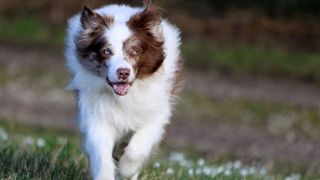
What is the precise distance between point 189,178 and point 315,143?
846 centimetres

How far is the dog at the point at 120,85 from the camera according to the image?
25.3 ft

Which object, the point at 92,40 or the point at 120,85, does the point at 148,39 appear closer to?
the point at 92,40

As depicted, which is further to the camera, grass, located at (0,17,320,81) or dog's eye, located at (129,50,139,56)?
grass, located at (0,17,320,81)

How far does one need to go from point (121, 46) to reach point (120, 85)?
31 centimetres

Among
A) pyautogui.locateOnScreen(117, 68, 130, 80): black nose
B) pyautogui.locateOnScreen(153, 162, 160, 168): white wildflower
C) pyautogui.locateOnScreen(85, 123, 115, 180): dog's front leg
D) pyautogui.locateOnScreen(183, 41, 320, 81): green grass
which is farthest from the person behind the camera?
pyautogui.locateOnScreen(183, 41, 320, 81): green grass

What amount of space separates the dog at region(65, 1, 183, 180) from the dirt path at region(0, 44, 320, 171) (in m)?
6.15

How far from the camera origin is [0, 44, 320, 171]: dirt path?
16.3m

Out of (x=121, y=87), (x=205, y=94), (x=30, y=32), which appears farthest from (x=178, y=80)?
(x=30, y=32)

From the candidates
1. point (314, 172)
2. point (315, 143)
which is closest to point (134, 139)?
point (314, 172)

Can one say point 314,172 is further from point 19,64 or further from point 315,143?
point 19,64

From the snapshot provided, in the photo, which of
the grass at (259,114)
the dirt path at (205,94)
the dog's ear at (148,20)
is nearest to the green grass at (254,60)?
the dirt path at (205,94)

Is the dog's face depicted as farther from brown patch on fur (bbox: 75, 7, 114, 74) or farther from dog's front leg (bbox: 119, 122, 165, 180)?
dog's front leg (bbox: 119, 122, 165, 180)

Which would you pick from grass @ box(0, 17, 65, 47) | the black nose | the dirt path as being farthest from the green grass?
the black nose

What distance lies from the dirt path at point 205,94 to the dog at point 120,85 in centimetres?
615
